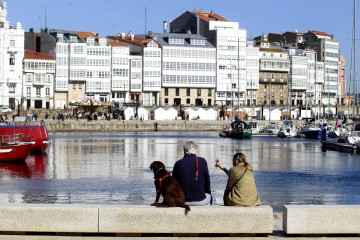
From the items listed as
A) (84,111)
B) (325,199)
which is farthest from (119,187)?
(84,111)

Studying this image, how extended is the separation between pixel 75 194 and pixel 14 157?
1703 cm

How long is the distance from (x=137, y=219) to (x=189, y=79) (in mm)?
116124

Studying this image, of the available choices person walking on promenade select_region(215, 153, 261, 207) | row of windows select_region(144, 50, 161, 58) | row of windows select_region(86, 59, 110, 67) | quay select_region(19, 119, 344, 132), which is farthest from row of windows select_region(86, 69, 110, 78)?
person walking on promenade select_region(215, 153, 261, 207)

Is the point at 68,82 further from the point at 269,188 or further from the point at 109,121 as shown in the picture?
the point at 269,188

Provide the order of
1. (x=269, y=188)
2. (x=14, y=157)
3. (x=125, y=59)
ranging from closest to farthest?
(x=269, y=188)
(x=14, y=157)
(x=125, y=59)

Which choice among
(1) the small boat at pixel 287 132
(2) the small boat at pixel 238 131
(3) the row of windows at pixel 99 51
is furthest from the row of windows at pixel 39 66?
(1) the small boat at pixel 287 132

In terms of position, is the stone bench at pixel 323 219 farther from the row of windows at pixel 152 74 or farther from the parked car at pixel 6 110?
the row of windows at pixel 152 74

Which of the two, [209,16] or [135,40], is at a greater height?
[209,16]

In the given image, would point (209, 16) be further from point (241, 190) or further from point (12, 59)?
point (241, 190)

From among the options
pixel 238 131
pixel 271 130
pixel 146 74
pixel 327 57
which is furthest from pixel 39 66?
pixel 327 57

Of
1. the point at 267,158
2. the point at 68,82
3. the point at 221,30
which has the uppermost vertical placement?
the point at 221,30

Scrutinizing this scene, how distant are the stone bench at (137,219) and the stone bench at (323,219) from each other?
15.7 inches

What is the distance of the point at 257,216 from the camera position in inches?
486

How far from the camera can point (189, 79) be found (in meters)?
128
